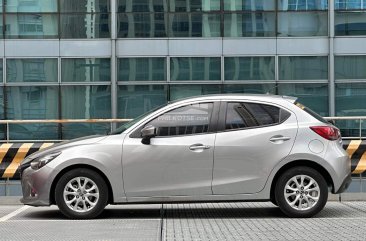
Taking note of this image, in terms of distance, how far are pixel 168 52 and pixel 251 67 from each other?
9.84 ft

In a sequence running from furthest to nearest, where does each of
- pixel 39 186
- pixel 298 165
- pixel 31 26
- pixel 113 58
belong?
pixel 31 26 < pixel 113 58 < pixel 298 165 < pixel 39 186

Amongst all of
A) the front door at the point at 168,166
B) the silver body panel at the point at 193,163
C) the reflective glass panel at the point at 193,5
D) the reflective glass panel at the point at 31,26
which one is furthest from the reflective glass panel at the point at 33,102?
the front door at the point at 168,166

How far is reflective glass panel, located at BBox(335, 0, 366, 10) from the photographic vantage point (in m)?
22.5

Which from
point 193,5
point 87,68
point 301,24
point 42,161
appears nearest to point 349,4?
point 301,24

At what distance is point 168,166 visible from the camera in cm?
853

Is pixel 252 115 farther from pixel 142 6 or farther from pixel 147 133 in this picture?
pixel 142 6

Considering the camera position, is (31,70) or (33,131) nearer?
(33,131)

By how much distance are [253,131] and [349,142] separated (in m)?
3.19

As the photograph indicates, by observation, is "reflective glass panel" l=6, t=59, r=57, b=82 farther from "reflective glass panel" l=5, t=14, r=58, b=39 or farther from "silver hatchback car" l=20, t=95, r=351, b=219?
"silver hatchback car" l=20, t=95, r=351, b=219

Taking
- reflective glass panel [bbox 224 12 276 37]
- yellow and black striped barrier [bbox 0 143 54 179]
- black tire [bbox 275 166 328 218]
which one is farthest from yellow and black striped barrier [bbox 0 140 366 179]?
reflective glass panel [bbox 224 12 276 37]

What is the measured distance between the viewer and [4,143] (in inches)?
459

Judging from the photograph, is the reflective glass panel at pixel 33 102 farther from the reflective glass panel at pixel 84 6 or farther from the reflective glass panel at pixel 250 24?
the reflective glass panel at pixel 250 24

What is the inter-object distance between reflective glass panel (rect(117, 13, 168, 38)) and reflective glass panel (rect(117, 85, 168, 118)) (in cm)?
184

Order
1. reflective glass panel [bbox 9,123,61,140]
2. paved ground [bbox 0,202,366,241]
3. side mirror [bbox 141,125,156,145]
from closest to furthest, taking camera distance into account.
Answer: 1. paved ground [bbox 0,202,366,241]
2. side mirror [bbox 141,125,156,145]
3. reflective glass panel [bbox 9,123,61,140]
